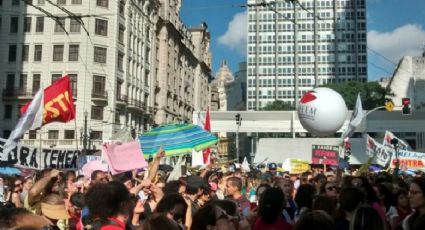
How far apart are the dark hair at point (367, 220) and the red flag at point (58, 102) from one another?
979 cm

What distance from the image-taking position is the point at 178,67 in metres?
79.2

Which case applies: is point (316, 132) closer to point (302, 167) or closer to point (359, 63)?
point (302, 167)

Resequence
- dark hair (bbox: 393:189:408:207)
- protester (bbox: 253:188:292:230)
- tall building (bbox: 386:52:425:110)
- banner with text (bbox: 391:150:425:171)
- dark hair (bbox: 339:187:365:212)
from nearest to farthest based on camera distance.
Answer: protester (bbox: 253:188:292:230) < dark hair (bbox: 339:187:365:212) < dark hair (bbox: 393:189:408:207) < banner with text (bbox: 391:150:425:171) < tall building (bbox: 386:52:425:110)

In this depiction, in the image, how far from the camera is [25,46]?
175 feet

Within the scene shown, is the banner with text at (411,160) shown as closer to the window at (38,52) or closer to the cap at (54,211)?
the cap at (54,211)

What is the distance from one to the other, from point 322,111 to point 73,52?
40944 millimetres

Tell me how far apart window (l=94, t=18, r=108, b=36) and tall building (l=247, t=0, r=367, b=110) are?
79.6m

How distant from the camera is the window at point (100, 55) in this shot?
52.7 meters

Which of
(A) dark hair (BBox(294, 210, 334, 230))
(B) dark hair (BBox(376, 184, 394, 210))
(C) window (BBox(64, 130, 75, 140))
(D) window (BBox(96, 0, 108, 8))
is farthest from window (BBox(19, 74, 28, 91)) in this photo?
(A) dark hair (BBox(294, 210, 334, 230))

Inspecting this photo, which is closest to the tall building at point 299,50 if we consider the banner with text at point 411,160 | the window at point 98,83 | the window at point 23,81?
the window at point 98,83

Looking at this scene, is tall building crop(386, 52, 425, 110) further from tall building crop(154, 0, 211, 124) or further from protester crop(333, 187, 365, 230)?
protester crop(333, 187, 365, 230)

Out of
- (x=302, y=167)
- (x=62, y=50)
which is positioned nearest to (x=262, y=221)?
(x=302, y=167)

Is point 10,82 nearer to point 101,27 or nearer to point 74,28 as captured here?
point 74,28

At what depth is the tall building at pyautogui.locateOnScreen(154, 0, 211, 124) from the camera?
69500mm
